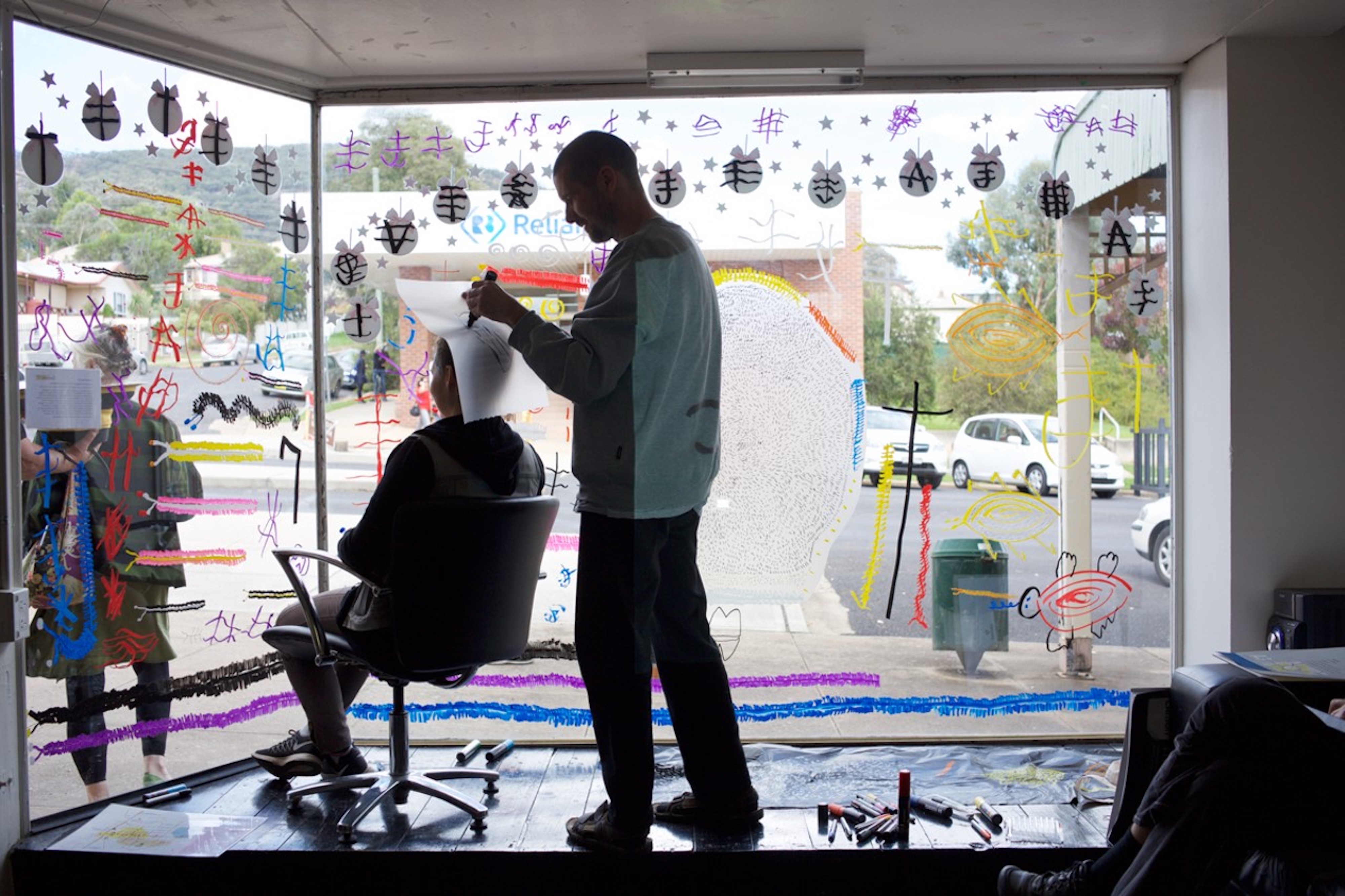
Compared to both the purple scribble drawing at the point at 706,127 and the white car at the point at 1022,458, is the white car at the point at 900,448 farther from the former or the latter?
the purple scribble drawing at the point at 706,127

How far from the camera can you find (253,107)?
10.00 feet

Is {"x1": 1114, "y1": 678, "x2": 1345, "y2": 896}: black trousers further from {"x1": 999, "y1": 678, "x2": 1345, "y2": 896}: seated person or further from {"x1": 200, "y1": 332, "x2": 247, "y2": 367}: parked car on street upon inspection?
{"x1": 200, "y1": 332, "x2": 247, "y2": 367}: parked car on street

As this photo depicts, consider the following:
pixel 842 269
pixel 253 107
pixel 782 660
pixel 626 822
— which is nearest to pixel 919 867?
pixel 626 822

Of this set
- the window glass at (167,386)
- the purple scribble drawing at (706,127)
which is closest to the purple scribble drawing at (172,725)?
the window glass at (167,386)

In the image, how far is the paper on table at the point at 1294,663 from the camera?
2162mm

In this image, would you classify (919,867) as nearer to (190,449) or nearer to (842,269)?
(842,269)

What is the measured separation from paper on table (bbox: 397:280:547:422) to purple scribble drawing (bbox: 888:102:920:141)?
1.40 m

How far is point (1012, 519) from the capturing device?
320cm

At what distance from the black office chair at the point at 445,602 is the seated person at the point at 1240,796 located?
145 centimetres

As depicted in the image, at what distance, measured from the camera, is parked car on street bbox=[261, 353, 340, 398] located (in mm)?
3084

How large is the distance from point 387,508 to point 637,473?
0.61 meters

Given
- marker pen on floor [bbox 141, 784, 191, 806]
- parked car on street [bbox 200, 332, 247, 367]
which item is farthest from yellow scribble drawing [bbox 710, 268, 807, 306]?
marker pen on floor [bbox 141, 784, 191, 806]

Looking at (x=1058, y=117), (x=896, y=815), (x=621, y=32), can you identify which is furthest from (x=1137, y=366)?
(x=621, y=32)

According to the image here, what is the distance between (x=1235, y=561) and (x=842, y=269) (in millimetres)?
1417
